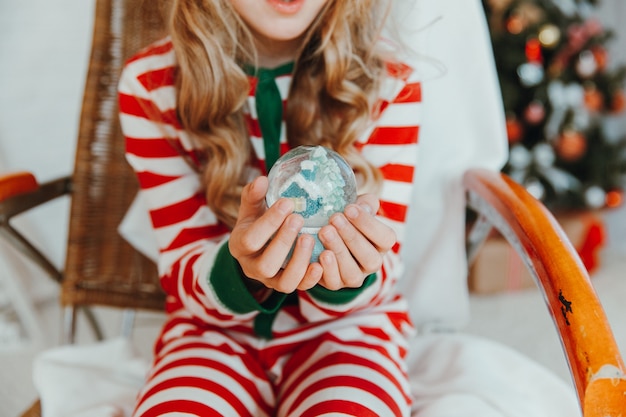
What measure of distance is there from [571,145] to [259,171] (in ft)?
4.03

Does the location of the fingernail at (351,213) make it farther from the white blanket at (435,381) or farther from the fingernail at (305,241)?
the white blanket at (435,381)

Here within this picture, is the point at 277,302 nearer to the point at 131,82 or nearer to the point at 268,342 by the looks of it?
the point at 268,342

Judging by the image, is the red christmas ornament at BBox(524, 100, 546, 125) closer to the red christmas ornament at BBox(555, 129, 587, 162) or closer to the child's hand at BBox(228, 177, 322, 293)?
the red christmas ornament at BBox(555, 129, 587, 162)

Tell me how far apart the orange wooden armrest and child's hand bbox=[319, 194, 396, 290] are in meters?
0.46

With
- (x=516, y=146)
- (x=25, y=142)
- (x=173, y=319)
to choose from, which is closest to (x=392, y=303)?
(x=173, y=319)

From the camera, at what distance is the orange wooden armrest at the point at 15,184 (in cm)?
83

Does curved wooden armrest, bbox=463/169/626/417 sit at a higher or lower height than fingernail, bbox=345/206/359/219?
lower

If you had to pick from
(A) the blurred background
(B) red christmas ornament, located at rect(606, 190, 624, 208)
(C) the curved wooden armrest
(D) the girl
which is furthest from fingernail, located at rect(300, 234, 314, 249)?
(B) red christmas ornament, located at rect(606, 190, 624, 208)

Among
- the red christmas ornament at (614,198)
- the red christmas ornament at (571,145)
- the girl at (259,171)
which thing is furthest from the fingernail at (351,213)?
the red christmas ornament at (614,198)

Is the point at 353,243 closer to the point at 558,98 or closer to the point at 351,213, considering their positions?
the point at 351,213

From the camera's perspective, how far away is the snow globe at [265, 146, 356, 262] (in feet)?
1.82

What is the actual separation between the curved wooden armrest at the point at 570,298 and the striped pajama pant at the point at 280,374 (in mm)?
190

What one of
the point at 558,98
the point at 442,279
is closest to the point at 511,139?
the point at 558,98

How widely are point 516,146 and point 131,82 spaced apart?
1.21m
